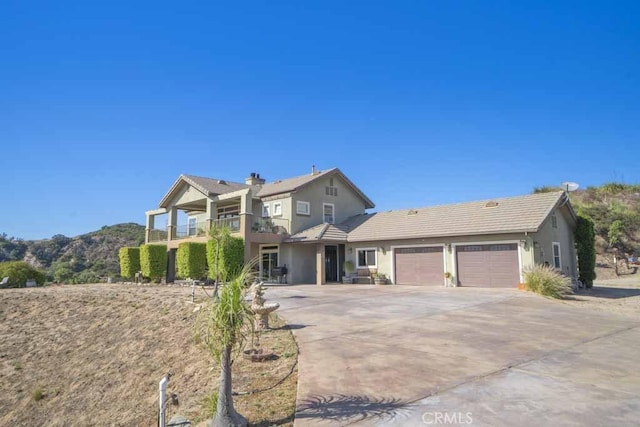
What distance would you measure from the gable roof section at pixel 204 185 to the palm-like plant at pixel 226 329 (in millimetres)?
23097

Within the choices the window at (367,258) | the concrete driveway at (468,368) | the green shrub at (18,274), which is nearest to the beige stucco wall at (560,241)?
the concrete driveway at (468,368)

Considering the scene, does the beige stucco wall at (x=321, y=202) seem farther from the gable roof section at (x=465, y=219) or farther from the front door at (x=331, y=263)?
the gable roof section at (x=465, y=219)

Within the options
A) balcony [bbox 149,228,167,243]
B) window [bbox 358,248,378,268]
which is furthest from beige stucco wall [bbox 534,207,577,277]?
balcony [bbox 149,228,167,243]

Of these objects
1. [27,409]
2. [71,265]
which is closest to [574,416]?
[27,409]

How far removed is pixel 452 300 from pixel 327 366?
9827mm

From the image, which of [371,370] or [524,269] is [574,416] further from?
[524,269]

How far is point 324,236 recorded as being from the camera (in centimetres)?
2488

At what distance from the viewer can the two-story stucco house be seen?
19.8m

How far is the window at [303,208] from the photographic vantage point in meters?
27.1

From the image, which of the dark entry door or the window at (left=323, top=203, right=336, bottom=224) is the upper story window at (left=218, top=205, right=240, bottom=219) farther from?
the window at (left=323, top=203, right=336, bottom=224)

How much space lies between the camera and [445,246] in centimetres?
2183

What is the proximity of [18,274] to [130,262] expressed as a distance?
676cm

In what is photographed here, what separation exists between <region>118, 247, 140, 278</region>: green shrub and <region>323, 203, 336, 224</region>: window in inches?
560

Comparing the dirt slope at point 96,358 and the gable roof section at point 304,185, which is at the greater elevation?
the gable roof section at point 304,185
